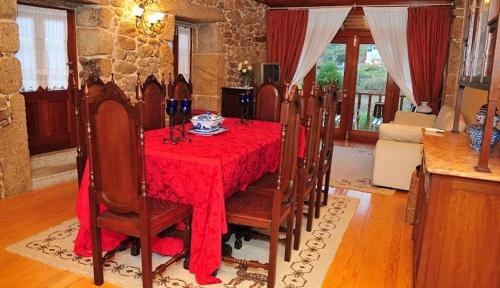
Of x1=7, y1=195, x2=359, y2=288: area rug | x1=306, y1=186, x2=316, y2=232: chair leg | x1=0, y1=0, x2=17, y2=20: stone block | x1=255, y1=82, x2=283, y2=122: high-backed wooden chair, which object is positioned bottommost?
x1=7, y1=195, x2=359, y2=288: area rug

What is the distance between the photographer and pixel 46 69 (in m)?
4.71

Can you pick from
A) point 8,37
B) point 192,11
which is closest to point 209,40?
point 192,11

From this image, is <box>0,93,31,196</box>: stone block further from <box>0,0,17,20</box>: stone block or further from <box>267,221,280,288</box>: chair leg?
<box>267,221,280,288</box>: chair leg

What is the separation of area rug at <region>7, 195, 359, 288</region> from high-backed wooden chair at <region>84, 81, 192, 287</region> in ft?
0.84

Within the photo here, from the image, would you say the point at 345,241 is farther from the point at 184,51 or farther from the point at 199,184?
the point at 184,51

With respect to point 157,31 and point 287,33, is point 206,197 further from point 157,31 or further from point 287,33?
point 287,33

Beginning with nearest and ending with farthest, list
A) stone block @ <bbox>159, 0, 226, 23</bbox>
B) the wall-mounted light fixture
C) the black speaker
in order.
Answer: the wall-mounted light fixture < stone block @ <bbox>159, 0, 226, 23</bbox> < the black speaker

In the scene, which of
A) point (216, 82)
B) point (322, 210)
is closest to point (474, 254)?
point (322, 210)

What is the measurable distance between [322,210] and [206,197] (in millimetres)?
1712

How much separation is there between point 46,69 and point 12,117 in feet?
4.88

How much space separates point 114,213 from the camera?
211 cm

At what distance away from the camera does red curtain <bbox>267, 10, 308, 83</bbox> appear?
6.97m

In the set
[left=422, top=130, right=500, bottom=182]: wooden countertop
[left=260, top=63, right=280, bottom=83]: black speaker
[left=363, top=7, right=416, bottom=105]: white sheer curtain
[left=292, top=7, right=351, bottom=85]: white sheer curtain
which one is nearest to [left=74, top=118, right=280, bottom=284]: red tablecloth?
[left=422, top=130, right=500, bottom=182]: wooden countertop

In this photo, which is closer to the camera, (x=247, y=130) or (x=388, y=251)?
(x=388, y=251)
